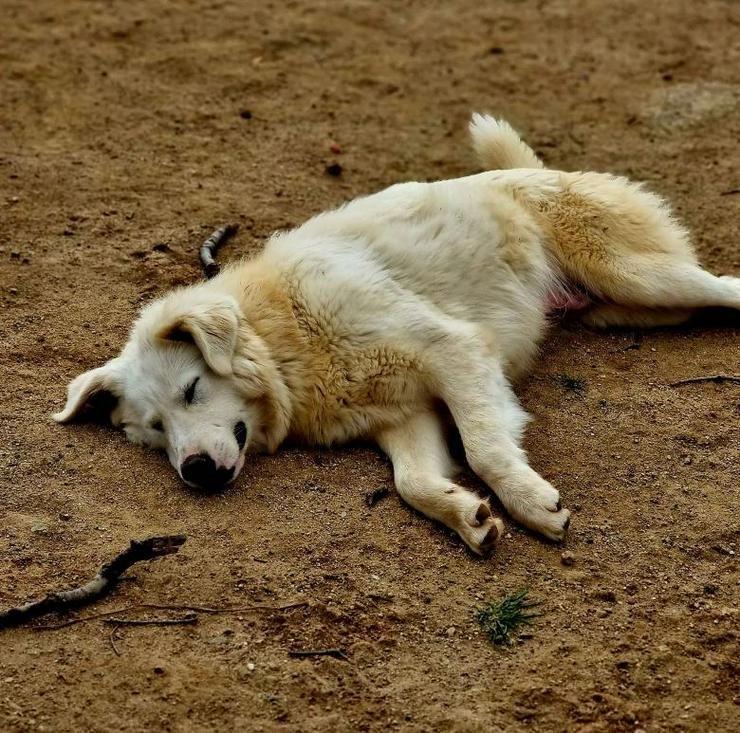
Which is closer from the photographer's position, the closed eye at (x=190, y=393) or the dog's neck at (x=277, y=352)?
the closed eye at (x=190, y=393)

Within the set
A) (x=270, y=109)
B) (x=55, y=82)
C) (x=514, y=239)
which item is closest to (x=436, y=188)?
(x=514, y=239)

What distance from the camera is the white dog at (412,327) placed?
482 centimetres

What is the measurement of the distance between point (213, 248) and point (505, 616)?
10.9ft

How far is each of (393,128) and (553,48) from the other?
6.67 ft

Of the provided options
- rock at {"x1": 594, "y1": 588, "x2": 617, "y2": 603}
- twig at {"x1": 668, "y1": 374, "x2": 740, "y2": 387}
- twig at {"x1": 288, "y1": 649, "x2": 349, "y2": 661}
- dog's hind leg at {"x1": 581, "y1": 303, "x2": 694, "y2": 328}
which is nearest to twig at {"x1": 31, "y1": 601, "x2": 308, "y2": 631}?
twig at {"x1": 288, "y1": 649, "x2": 349, "y2": 661}

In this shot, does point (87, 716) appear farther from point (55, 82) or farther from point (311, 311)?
point (55, 82)

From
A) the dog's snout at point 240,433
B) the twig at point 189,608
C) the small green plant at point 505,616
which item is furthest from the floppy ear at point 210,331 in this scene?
the small green plant at point 505,616

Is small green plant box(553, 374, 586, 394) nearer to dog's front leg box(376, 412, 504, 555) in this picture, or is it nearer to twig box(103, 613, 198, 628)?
dog's front leg box(376, 412, 504, 555)

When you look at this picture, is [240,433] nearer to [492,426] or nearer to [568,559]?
[492,426]

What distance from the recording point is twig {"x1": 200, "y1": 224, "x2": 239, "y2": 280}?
6.20 metres

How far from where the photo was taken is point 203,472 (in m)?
4.66

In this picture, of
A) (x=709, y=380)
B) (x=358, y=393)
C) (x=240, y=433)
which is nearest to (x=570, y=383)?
(x=709, y=380)

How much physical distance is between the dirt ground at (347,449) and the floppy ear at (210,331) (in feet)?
1.80

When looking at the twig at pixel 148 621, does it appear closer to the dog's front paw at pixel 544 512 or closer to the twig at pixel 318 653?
the twig at pixel 318 653
